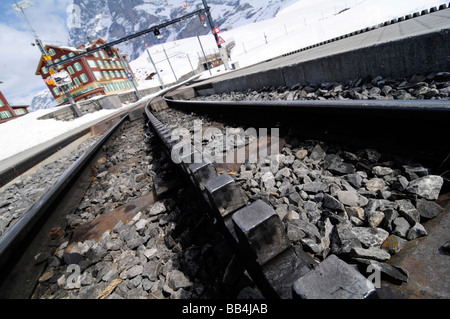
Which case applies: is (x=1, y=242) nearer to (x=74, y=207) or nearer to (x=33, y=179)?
(x=74, y=207)

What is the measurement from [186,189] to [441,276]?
184 centimetres

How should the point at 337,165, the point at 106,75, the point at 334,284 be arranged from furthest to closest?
the point at 106,75
the point at 337,165
the point at 334,284

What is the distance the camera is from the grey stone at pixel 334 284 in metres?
0.59

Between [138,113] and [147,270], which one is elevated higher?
[138,113]

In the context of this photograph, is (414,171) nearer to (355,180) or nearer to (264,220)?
(355,180)

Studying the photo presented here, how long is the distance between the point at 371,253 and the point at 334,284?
52 cm

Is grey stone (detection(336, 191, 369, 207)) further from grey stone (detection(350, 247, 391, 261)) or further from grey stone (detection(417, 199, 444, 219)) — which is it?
grey stone (detection(350, 247, 391, 261))

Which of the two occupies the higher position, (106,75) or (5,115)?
(106,75)

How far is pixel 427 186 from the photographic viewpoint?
4.01 ft

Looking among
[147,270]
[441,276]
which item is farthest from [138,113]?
[441,276]

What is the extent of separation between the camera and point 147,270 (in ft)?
4.89

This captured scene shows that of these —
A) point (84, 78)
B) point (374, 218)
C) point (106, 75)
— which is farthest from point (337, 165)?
point (106, 75)

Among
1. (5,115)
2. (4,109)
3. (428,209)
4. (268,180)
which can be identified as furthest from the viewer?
(5,115)
